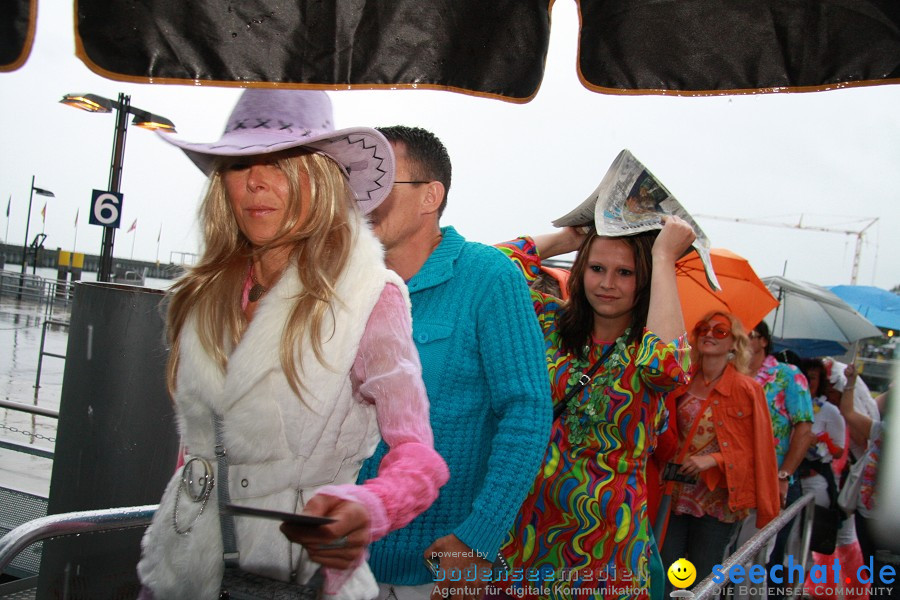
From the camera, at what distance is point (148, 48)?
196 centimetres

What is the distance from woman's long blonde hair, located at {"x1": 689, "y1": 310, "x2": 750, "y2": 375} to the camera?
4973 mm

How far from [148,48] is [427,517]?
153cm

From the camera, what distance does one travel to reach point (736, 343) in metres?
5.02

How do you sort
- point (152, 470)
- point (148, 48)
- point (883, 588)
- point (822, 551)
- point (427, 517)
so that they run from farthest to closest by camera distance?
point (822, 551) → point (883, 588) → point (152, 470) → point (427, 517) → point (148, 48)

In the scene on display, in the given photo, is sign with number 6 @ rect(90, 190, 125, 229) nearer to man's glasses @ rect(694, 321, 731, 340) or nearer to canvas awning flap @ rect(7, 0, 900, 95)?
man's glasses @ rect(694, 321, 731, 340)

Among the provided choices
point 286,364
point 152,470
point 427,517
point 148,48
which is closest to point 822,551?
point 427,517

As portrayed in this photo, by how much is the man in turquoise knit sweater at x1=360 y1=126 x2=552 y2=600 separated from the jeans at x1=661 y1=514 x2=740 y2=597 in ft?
9.46

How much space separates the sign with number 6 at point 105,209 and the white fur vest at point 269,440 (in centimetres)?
1146

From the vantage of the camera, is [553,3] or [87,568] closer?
[553,3]

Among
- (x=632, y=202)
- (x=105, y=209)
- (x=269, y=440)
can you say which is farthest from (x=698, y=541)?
(x=105, y=209)

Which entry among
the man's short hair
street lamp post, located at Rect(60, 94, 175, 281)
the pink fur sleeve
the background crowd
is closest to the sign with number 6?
street lamp post, located at Rect(60, 94, 175, 281)

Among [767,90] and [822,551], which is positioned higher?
[767,90]

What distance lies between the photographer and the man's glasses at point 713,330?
493 centimetres

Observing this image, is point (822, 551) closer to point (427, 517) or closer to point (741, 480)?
point (741, 480)
